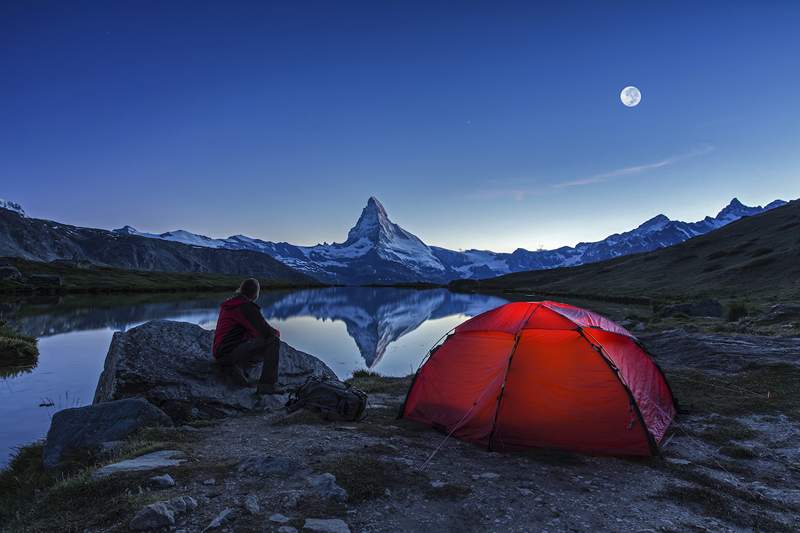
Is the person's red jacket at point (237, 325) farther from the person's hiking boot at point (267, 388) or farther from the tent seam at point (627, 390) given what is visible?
the tent seam at point (627, 390)

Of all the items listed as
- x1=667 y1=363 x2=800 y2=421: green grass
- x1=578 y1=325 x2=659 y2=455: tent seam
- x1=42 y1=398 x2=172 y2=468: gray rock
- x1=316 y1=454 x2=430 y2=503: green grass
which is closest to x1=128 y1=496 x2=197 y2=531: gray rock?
x1=316 y1=454 x2=430 y2=503: green grass

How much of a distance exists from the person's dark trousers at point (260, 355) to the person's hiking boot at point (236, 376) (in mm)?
143

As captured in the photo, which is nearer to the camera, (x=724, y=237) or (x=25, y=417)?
(x=25, y=417)

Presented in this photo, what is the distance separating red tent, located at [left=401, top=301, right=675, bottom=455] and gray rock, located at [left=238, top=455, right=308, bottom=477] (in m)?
3.73

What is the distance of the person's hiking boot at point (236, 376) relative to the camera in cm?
1334

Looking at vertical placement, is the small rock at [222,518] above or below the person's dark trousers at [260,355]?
below

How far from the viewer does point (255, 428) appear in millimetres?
10992

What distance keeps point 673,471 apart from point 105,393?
531 inches

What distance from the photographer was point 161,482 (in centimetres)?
705

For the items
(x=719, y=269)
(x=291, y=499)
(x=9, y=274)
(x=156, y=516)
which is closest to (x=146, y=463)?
(x=156, y=516)

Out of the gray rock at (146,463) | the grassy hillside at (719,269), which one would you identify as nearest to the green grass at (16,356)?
the gray rock at (146,463)

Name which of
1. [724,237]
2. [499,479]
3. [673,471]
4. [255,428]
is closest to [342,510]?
[499,479]

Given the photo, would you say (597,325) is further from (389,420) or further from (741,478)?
(389,420)

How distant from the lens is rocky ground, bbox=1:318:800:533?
627 centimetres
